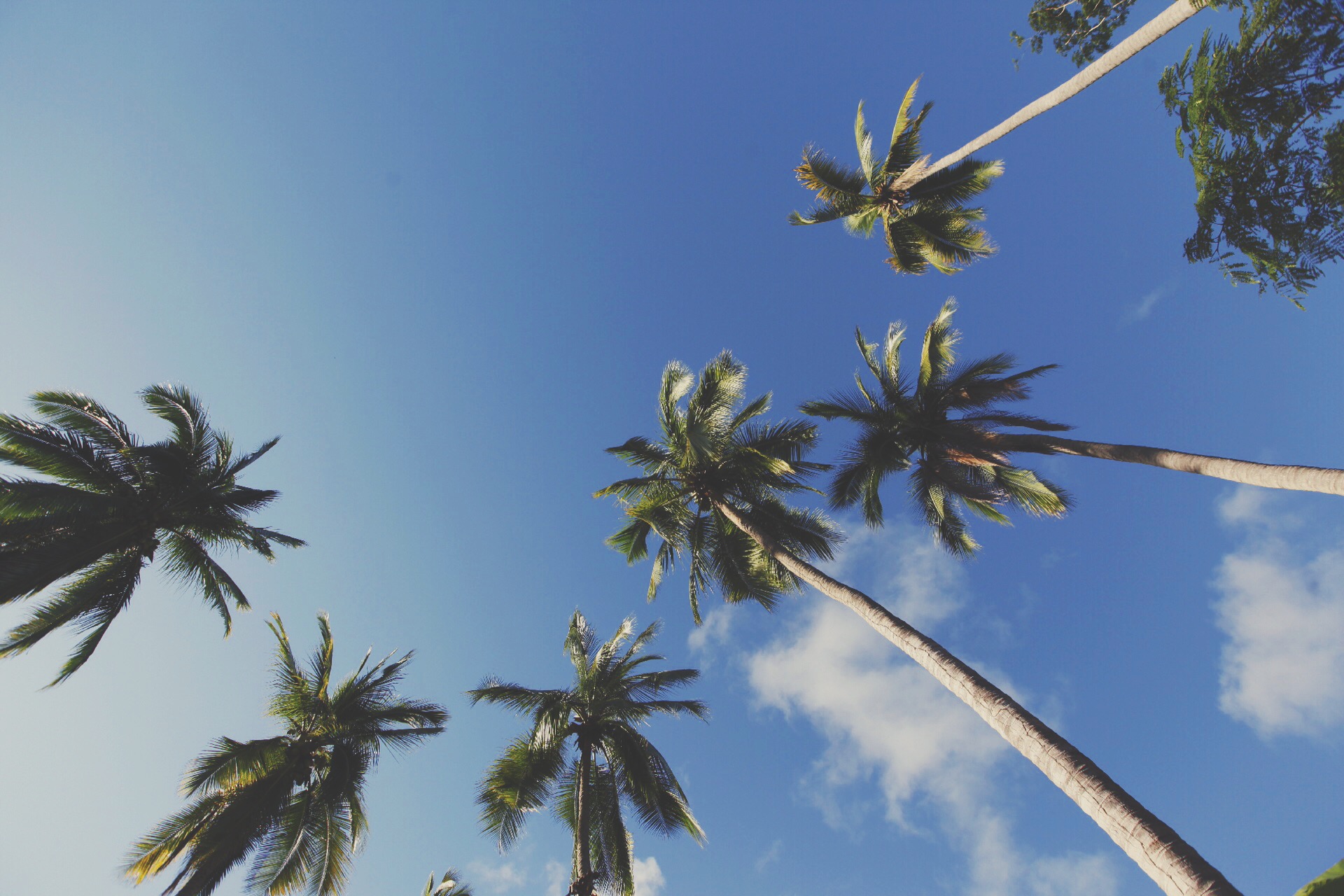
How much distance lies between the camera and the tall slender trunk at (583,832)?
33.4ft

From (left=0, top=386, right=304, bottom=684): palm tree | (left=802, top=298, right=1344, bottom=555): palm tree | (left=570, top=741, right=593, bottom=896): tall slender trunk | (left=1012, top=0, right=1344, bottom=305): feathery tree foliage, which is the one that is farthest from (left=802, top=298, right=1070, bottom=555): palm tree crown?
(left=0, top=386, right=304, bottom=684): palm tree

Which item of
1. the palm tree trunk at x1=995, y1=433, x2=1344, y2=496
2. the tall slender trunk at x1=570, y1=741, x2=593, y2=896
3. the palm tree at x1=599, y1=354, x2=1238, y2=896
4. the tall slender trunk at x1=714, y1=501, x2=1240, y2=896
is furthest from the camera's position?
the palm tree at x1=599, y1=354, x2=1238, y2=896

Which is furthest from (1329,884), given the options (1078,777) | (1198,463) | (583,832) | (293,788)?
(293,788)

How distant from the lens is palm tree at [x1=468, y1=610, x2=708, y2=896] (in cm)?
1184

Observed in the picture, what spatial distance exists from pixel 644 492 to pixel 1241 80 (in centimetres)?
1405

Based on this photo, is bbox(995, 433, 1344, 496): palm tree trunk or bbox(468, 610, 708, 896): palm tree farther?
bbox(468, 610, 708, 896): palm tree

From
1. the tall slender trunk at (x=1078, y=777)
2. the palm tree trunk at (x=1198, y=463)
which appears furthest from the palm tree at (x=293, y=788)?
the palm tree trunk at (x=1198, y=463)

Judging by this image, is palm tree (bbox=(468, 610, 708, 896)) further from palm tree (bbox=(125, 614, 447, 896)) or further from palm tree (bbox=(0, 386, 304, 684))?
palm tree (bbox=(0, 386, 304, 684))

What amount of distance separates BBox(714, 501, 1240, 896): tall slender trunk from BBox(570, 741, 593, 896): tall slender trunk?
7371 millimetres

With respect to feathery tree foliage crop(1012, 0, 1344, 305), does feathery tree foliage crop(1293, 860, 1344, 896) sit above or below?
below

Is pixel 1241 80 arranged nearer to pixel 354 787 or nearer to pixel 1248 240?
pixel 1248 240

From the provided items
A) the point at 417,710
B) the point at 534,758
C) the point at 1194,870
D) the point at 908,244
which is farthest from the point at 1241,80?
the point at 417,710

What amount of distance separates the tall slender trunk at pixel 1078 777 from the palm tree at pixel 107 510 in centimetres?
1417

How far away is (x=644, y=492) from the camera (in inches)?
613
